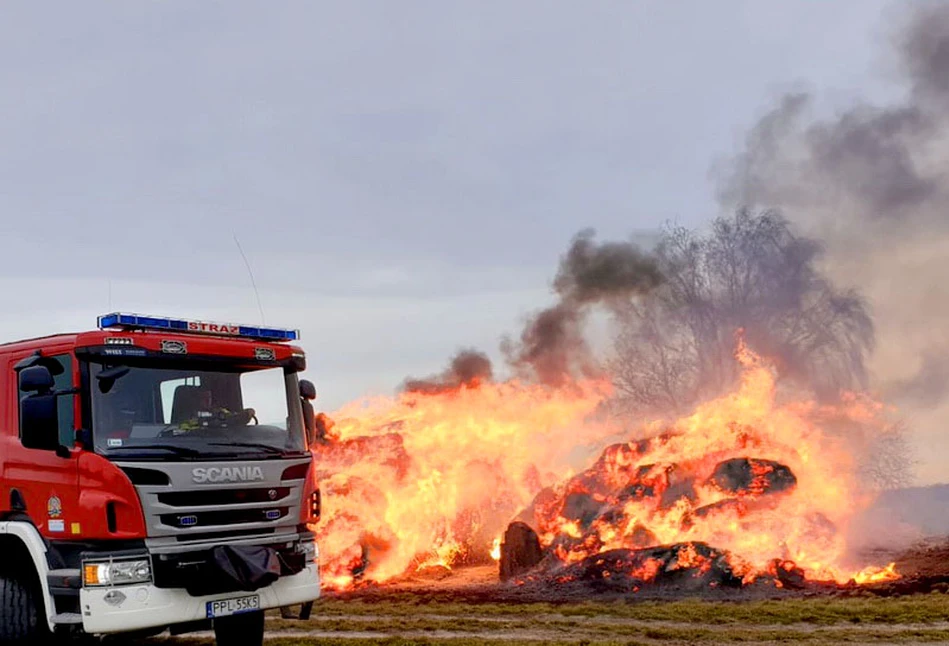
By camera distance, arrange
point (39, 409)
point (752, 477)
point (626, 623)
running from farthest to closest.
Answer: point (752, 477), point (626, 623), point (39, 409)

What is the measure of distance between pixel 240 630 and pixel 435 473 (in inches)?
523

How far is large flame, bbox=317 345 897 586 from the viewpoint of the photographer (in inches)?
838

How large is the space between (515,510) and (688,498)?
5984 millimetres

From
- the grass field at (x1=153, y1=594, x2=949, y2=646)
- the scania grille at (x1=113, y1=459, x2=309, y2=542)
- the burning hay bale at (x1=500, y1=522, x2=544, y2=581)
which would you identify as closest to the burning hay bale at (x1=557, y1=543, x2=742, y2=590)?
the grass field at (x1=153, y1=594, x2=949, y2=646)

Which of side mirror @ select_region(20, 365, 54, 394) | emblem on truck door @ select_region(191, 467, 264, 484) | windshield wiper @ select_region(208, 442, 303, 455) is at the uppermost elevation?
side mirror @ select_region(20, 365, 54, 394)

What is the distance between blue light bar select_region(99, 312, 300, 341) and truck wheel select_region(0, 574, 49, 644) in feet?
9.49

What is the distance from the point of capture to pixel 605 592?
19.3m

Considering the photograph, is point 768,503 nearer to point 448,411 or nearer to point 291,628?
point 448,411

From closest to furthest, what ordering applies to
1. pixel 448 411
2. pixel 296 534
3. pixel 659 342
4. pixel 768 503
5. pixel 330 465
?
pixel 296 534, pixel 768 503, pixel 330 465, pixel 448 411, pixel 659 342

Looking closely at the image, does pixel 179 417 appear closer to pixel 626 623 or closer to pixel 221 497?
pixel 221 497

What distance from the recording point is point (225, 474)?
9.89 meters

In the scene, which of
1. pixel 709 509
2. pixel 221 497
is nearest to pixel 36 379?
pixel 221 497

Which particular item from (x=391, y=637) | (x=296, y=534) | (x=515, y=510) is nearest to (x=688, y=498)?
(x=515, y=510)

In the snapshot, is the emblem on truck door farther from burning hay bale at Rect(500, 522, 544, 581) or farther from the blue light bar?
burning hay bale at Rect(500, 522, 544, 581)
